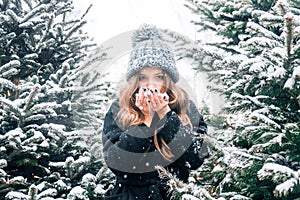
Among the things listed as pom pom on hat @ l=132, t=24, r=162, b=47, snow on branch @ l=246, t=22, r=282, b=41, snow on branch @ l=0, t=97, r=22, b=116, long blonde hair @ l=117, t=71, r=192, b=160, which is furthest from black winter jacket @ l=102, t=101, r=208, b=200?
snow on branch @ l=0, t=97, r=22, b=116

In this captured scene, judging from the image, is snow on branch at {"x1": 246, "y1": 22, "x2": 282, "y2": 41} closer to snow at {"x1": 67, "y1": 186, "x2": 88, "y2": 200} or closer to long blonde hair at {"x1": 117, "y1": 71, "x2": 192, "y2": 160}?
long blonde hair at {"x1": 117, "y1": 71, "x2": 192, "y2": 160}

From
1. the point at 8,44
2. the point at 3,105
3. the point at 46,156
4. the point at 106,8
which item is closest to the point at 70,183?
the point at 46,156

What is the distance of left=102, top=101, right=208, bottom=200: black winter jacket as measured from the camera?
2.54 m

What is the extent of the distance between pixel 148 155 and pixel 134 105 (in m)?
0.43

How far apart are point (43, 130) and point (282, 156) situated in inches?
97.5

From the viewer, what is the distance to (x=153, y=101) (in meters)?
2.55

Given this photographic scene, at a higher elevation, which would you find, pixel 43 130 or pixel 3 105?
pixel 3 105

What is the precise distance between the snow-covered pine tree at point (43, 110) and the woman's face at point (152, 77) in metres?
0.98

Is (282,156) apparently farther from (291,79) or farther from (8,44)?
(8,44)

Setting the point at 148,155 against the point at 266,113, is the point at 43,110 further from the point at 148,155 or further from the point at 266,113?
the point at 266,113

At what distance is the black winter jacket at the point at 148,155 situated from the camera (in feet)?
8.32

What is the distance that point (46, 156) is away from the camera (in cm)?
405

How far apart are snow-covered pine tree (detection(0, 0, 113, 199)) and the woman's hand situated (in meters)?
1.03

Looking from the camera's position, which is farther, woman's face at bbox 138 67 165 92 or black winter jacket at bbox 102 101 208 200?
woman's face at bbox 138 67 165 92
